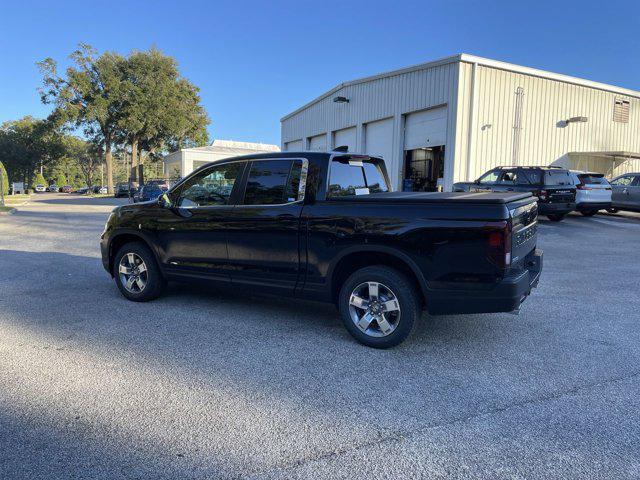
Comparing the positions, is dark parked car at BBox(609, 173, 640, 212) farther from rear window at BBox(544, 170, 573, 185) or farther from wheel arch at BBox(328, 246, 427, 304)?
wheel arch at BBox(328, 246, 427, 304)

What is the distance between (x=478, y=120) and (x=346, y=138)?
8.20 m

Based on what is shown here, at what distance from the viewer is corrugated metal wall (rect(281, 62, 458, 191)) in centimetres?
1802

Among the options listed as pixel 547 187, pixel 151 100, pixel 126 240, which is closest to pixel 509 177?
pixel 547 187

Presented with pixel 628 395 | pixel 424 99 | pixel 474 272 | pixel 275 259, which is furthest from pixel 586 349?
pixel 424 99

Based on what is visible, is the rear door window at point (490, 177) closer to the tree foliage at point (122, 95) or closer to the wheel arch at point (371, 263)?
the wheel arch at point (371, 263)

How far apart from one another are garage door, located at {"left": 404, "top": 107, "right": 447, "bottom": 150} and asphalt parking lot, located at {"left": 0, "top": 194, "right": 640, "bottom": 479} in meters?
13.2

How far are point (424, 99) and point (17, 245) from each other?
48.6ft

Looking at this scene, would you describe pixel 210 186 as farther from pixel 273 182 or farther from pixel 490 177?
pixel 490 177

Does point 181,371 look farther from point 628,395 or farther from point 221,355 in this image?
point 628,395

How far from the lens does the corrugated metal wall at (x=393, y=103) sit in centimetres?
1802

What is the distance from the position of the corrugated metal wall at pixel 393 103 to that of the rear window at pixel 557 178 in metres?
3.71

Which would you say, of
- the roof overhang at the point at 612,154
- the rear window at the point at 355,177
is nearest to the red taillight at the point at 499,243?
the rear window at the point at 355,177

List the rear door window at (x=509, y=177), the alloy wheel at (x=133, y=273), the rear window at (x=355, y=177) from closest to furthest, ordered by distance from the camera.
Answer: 1. the rear window at (x=355, y=177)
2. the alloy wheel at (x=133, y=273)
3. the rear door window at (x=509, y=177)

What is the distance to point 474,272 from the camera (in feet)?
13.3
